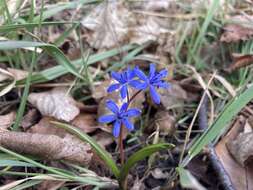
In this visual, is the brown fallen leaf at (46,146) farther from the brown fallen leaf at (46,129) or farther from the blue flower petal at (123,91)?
the blue flower petal at (123,91)

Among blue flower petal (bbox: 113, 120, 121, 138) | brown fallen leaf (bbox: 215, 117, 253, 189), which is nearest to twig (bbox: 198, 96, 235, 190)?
brown fallen leaf (bbox: 215, 117, 253, 189)

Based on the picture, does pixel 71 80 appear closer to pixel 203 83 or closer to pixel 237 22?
pixel 203 83

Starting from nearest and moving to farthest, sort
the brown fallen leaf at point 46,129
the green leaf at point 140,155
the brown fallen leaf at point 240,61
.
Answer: the green leaf at point 140,155 → the brown fallen leaf at point 46,129 → the brown fallen leaf at point 240,61

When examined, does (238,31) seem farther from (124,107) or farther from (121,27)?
(124,107)

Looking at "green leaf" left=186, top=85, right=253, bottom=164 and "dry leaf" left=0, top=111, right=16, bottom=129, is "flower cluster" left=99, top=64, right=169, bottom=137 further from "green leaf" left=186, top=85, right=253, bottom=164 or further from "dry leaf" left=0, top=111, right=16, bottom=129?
"dry leaf" left=0, top=111, right=16, bottom=129

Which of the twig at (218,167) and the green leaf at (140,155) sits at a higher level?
the green leaf at (140,155)

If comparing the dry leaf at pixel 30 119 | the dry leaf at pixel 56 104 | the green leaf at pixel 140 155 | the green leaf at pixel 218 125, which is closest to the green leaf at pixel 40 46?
the dry leaf at pixel 56 104
